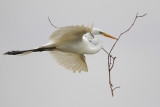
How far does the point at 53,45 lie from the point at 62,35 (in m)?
0.31

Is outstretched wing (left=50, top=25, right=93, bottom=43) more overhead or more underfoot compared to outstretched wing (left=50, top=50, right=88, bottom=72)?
more overhead

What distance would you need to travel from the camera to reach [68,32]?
4371 millimetres

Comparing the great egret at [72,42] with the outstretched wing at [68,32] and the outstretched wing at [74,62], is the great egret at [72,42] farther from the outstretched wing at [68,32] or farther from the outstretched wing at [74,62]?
the outstretched wing at [74,62]

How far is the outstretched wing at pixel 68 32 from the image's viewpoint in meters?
4.12

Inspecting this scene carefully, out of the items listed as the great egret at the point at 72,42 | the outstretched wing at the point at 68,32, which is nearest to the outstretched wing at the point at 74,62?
the great egret at the point at 72,42

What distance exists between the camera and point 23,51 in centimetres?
466

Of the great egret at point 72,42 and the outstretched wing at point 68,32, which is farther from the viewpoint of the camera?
the great egret at point 72,42

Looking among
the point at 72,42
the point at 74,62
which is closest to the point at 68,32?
the point at 72,42

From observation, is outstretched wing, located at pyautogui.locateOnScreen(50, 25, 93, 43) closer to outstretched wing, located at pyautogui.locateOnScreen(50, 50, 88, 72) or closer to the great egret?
the great egret

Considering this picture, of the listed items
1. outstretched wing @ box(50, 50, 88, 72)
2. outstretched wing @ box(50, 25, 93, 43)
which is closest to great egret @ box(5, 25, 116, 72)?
Result: outstretched wing @ box(50, 25, 93, 43)

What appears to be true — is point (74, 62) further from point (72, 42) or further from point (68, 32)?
point (68, 32)

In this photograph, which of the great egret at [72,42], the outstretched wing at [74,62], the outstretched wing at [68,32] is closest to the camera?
the outstretched wing at [68,32]

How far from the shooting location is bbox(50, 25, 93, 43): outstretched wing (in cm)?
412

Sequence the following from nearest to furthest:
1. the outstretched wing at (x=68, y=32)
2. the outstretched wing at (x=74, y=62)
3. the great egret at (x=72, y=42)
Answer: the outstretched wing at (x=68, y=32) → the great egret at (x=72, y=42) → the outstretched wing at (x=74, y=62)
